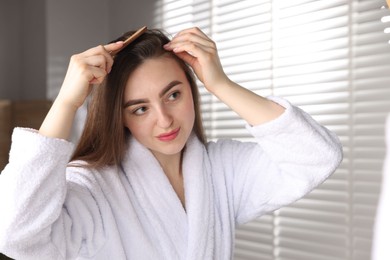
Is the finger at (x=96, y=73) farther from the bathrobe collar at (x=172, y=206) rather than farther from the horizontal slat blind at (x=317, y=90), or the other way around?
the horizontal slat blind at (x=317, y=90)

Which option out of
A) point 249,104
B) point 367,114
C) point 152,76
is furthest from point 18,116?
point 249,104

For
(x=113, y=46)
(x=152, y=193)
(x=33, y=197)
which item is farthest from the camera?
(x=152, y=193)

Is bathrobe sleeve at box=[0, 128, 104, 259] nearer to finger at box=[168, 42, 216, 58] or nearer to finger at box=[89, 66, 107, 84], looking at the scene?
finger at box=[89, 66, 107, 84]

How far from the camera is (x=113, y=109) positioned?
127cm

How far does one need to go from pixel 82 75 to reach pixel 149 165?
1.08 feet

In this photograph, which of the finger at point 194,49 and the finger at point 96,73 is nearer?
the finger at point 96,73

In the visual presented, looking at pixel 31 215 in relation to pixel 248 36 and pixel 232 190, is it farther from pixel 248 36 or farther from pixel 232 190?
pixel 248 36

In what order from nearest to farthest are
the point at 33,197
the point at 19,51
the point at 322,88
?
the point at 33,197 → the point at 322,88 → the point at 19,51

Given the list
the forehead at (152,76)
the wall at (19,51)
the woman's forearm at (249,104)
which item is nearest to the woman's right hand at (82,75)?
the forehead at (152,76)

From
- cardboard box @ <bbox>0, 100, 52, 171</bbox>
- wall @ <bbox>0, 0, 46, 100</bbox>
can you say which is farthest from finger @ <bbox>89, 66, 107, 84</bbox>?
wall @ <bbox>0, 0, 46, 100</bbox>

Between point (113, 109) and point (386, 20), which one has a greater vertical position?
point (386, 20)

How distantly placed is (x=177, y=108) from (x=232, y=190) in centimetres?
28

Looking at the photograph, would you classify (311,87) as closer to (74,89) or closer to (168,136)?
(168,136)

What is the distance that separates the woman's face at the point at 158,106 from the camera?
1.23m
